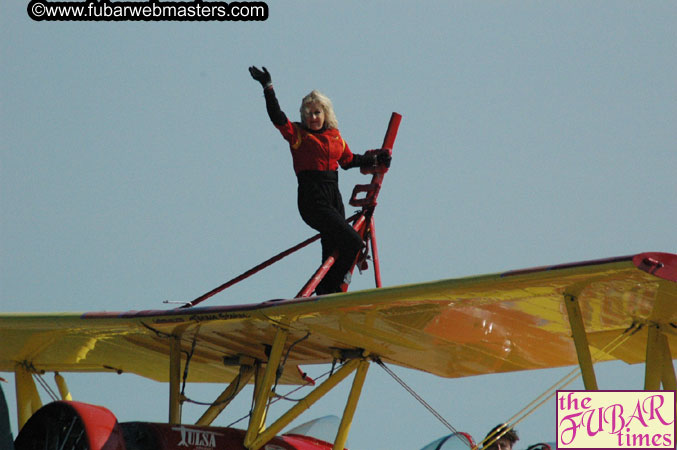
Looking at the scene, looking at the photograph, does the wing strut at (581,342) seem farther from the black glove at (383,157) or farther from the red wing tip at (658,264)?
the black glove at (383,157)

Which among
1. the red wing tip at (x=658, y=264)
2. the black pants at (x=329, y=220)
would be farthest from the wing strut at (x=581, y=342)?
the black pants at (x=329, y=220)

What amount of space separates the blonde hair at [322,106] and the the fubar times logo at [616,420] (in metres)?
4.35

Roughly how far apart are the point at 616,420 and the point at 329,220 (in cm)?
403

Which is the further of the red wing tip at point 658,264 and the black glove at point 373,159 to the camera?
the black glove at point 373,159

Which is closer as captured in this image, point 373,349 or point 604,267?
point 604,267

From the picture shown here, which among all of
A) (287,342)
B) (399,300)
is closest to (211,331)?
(287,342)

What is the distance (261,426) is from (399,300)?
2.28m

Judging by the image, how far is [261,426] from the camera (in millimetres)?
11969

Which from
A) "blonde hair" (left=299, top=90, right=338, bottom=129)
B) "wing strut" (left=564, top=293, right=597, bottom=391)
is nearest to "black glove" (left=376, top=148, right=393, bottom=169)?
"blonde hair" (left=299, top=90, right=338, bottom=129)

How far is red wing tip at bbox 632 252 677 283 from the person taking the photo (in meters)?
8.92

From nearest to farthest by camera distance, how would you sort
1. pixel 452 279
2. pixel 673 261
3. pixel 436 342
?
pixel 673 261 → pixel 452 279 → pixel 436 342

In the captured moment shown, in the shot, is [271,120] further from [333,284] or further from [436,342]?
[436,342]

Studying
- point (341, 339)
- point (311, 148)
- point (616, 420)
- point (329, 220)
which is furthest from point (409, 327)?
point (616, 420)

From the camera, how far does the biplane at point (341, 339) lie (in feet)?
34.3
